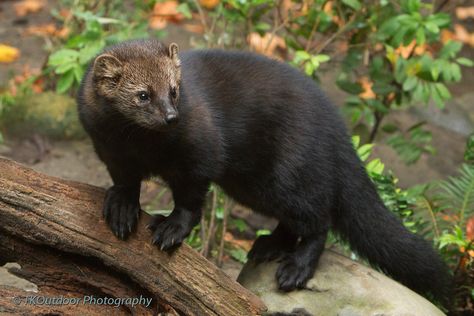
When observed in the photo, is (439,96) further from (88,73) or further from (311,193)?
(88,73)

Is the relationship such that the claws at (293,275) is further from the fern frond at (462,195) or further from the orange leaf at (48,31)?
the orange leaf at (48,31)

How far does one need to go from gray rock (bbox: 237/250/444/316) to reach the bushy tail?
249mm

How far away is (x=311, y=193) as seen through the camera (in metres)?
4.98

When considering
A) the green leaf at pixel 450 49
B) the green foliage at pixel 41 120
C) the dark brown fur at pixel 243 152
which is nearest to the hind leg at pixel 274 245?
the dark brown fur at pixel 243 152

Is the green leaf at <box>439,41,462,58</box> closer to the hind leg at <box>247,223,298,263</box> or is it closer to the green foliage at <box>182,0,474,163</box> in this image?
the green foliage at <box>182,0,474,163</box>

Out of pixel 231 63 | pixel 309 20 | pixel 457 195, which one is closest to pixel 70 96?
pixel 309 20

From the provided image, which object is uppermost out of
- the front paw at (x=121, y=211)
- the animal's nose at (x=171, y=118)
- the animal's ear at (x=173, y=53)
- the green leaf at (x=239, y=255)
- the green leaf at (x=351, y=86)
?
the animal's ear at (x=173, y=53)

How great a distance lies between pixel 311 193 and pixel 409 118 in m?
4.75

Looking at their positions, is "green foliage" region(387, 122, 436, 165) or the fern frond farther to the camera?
"green foliage" region(387, 122, 436, 165)

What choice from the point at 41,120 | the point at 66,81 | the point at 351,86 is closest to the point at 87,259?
the point at 66,81

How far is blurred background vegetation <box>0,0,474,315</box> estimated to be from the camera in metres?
6.08

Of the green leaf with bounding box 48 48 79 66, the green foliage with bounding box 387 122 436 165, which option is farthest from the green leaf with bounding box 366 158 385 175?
the green leaf with bounding box 48 48 79 66

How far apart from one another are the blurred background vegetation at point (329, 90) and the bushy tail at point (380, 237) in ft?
0.82

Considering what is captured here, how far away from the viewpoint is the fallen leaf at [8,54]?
9.23 meters
